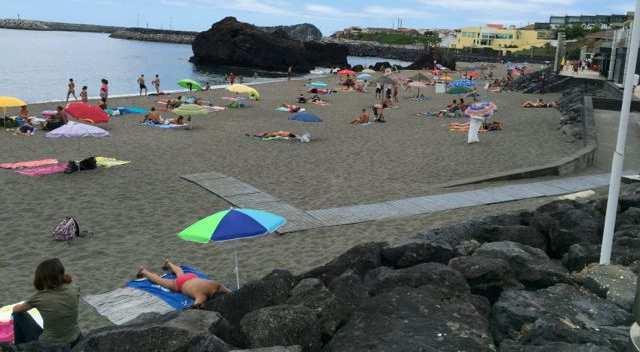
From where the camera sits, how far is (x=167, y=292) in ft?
24.1

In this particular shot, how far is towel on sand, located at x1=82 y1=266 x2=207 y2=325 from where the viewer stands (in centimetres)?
687

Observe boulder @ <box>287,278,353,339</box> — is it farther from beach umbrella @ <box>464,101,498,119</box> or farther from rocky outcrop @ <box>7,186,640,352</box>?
beach umbrella @ <box>464,101,498,119</box>

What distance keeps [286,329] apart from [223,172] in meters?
10.6

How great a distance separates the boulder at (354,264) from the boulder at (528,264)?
1065 millimetres

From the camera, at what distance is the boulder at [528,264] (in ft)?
17.8

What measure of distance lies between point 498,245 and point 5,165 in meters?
12.8

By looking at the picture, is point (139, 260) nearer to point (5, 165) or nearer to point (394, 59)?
point (5, 165)

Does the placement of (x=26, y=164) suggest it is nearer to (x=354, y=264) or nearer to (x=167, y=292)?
(x=167, y=292)

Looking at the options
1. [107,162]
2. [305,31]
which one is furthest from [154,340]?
[305,31]

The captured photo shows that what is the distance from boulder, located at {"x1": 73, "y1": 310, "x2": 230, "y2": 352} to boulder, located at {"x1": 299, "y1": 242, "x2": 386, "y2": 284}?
1821 mm

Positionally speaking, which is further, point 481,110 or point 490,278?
point 481,110

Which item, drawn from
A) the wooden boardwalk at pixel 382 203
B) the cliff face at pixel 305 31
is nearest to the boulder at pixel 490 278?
the wooden boardwalk at pixel 382 203

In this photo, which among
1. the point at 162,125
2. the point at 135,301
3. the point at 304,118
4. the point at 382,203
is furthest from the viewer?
the point at 304,118

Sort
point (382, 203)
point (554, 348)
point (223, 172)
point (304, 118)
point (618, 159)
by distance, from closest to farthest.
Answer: point (554, 348), point (618, 159), point (382, 203), point (223, 172), point (304, 118)
